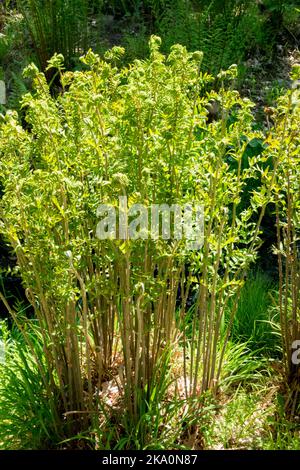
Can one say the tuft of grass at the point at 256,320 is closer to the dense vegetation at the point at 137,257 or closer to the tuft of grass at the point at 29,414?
the dense vegetation at the point at 137,257

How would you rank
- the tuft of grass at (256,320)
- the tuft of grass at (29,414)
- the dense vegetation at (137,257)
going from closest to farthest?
the dense vegetation at (137,257)
the tuft of grass at (29,414)
the tuft of grass at (256,320)

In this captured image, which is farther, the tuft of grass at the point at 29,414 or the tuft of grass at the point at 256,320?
the tuft of grass at the point at 256,320

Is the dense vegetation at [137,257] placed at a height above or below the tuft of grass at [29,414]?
above

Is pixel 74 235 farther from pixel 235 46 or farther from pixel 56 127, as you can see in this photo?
pixel 235 46

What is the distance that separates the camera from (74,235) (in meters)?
2.18

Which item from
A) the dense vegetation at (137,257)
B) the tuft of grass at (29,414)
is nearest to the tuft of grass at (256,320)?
the dense vegetation at (137,257)

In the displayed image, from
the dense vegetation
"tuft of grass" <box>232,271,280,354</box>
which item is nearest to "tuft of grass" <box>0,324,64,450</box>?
the dense vegetation

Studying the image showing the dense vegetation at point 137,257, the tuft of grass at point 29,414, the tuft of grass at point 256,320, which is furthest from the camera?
the tuft of grass at point 256,320

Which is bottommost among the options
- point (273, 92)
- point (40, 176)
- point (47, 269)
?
point (47, 269)

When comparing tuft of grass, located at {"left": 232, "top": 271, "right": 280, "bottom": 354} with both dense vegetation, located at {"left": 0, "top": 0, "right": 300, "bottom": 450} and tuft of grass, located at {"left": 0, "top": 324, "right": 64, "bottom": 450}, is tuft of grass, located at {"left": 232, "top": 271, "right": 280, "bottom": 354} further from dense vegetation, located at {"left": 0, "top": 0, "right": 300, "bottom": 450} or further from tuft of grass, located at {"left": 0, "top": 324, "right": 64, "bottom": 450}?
tuft of grass, located at {"left": 0, "top": 324, "right": 64, "bottom": 450}

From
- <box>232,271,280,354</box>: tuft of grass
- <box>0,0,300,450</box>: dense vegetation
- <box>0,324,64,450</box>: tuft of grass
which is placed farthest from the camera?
<box>232,271,280,354</box>: tuft of grass

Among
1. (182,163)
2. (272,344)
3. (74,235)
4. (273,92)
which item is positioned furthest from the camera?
(273,92)

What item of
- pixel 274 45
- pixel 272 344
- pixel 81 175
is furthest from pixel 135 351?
pixel 274 45
